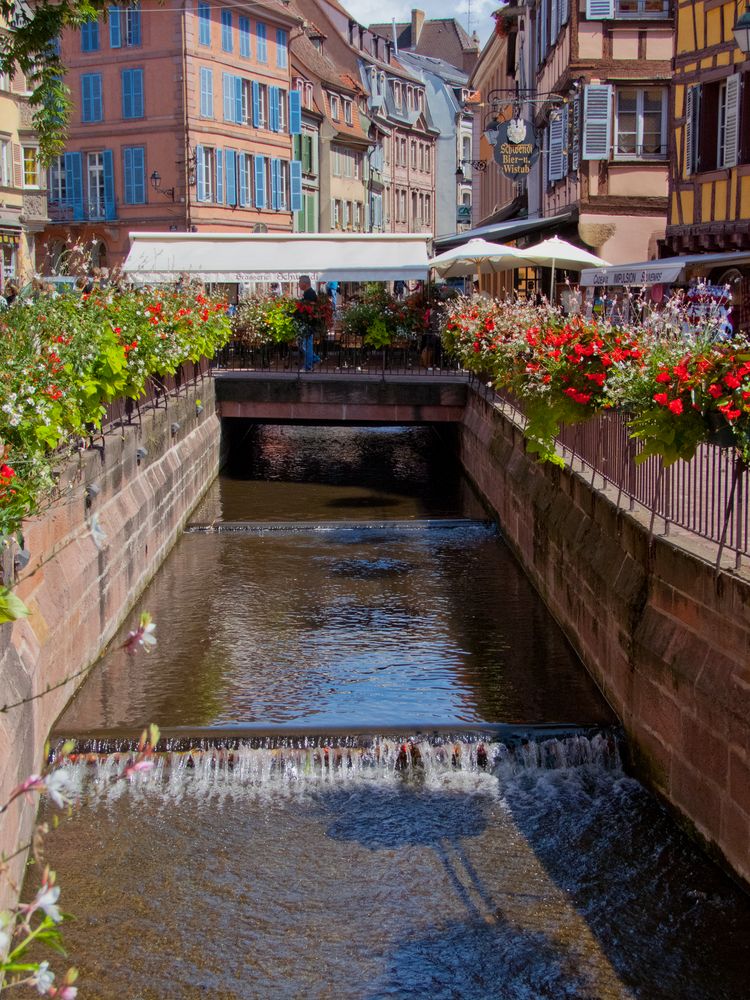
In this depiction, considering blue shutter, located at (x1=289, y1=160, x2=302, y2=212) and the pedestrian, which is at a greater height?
blue shutter, located at (x1=289, y1=160, x2=302, y2=212)

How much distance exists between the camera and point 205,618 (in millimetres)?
14602

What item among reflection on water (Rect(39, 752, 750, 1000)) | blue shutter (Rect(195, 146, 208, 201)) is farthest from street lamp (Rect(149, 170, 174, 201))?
reflection on water (Rect(39, 752, 750, 1000))

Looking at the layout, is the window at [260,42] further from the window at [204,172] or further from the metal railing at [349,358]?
the metal railing at [349,358]

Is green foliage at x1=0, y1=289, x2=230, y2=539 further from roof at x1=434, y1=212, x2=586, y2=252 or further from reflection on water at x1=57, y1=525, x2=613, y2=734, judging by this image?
roof at x1=434, y1=212, x2=586, y2=252

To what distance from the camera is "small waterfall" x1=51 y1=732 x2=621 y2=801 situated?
9.95 meters

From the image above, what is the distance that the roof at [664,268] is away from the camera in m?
19.7

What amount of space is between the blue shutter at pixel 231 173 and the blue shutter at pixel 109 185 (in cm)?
399

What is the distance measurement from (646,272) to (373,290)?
8281 millimetres

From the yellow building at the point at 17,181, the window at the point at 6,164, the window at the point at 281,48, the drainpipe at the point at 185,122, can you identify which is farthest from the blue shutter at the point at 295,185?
the window at the point at 6,164

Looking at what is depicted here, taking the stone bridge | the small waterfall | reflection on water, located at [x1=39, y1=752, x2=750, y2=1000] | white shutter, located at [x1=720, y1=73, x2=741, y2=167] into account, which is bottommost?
reflection on water, located at [x1=39, y1=752, x2=750, y2=1000]

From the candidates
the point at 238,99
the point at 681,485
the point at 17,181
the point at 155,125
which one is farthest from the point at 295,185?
the point at 681,485

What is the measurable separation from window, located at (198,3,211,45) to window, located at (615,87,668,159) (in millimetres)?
24004

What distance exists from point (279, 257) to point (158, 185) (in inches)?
803

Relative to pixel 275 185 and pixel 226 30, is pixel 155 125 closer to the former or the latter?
pixel 226 30
